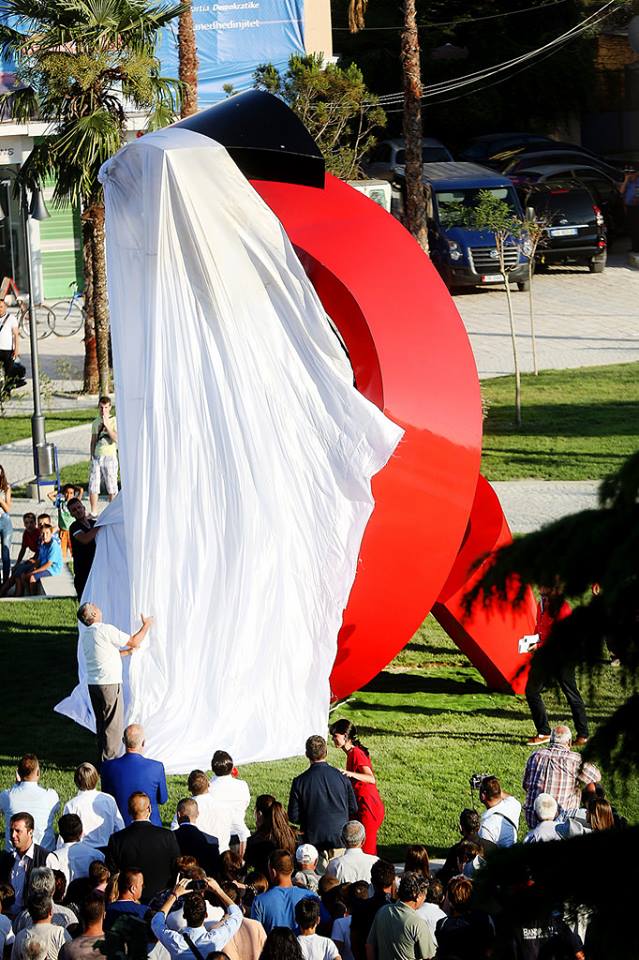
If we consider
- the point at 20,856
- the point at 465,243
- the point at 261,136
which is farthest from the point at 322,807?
the point at 465,243

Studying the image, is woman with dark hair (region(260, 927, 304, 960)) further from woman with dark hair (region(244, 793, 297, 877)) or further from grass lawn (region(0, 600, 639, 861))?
grass lawn (region(0, 600, 639, 861))

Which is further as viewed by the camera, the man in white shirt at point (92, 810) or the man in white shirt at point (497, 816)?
the man in white shirt at point (92, 810)

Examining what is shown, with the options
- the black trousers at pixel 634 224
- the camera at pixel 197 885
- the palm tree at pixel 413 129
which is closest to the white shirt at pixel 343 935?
the camera at pixel 197 885

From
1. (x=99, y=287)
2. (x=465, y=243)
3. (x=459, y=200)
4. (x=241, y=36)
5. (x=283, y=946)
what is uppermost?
(x=241, y=36)

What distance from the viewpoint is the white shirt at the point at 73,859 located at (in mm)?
8695

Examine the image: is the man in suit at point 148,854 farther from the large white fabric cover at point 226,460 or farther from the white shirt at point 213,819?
the large white fabric cover at point 226,460

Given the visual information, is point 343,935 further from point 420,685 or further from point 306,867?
point 420,685

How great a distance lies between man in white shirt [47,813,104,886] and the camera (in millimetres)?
8703

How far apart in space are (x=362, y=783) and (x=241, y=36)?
3408cm

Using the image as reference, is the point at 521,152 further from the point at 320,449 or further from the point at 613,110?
the point at 320,449

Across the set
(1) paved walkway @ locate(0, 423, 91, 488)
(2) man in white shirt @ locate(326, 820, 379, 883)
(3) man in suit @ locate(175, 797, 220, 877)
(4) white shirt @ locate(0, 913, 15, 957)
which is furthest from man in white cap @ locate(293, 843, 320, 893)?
(1) paved walkway @ locate(0, 423, 91, 488)

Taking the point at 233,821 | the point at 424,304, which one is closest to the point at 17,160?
the point at 424,304

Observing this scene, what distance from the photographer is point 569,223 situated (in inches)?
1404

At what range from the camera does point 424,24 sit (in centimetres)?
4497
